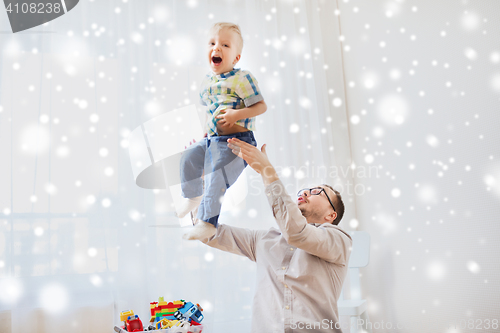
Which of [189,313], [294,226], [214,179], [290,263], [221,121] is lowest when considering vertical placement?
[189,313]

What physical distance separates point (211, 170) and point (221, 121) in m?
0.15

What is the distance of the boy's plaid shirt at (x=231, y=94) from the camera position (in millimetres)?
1138

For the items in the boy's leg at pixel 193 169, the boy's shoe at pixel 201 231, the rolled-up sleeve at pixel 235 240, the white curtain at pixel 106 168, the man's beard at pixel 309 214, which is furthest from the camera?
the white curtain at pixel 106 168

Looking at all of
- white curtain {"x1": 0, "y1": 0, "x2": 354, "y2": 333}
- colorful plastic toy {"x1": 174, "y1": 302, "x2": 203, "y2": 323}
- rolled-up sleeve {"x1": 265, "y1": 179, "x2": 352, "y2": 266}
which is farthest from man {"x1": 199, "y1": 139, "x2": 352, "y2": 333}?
white curtain {"x1": 0, "y1": 0, "x2": 354, "y2": 333}

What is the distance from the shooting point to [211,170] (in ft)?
3.65

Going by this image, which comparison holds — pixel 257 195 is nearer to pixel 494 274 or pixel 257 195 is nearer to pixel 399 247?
pixel 399 247

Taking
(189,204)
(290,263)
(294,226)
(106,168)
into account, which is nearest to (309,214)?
(290,263)

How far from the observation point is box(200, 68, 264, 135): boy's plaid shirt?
114 centimetres

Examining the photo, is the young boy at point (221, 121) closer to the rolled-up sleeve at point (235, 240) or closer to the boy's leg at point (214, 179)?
the boy's leg at point (214, 179)

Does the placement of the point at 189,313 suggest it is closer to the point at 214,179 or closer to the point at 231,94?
the point at 214,179

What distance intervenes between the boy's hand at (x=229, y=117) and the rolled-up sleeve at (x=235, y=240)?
48 cm

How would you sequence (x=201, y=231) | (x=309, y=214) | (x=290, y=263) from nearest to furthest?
(x=201, y=231)
(x=290, y=263)
(x=309, y=214)

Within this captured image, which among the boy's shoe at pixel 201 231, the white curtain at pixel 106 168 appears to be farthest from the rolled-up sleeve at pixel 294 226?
the white curtain at pixel 106 168

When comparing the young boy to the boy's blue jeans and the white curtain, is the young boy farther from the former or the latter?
the white curtain
